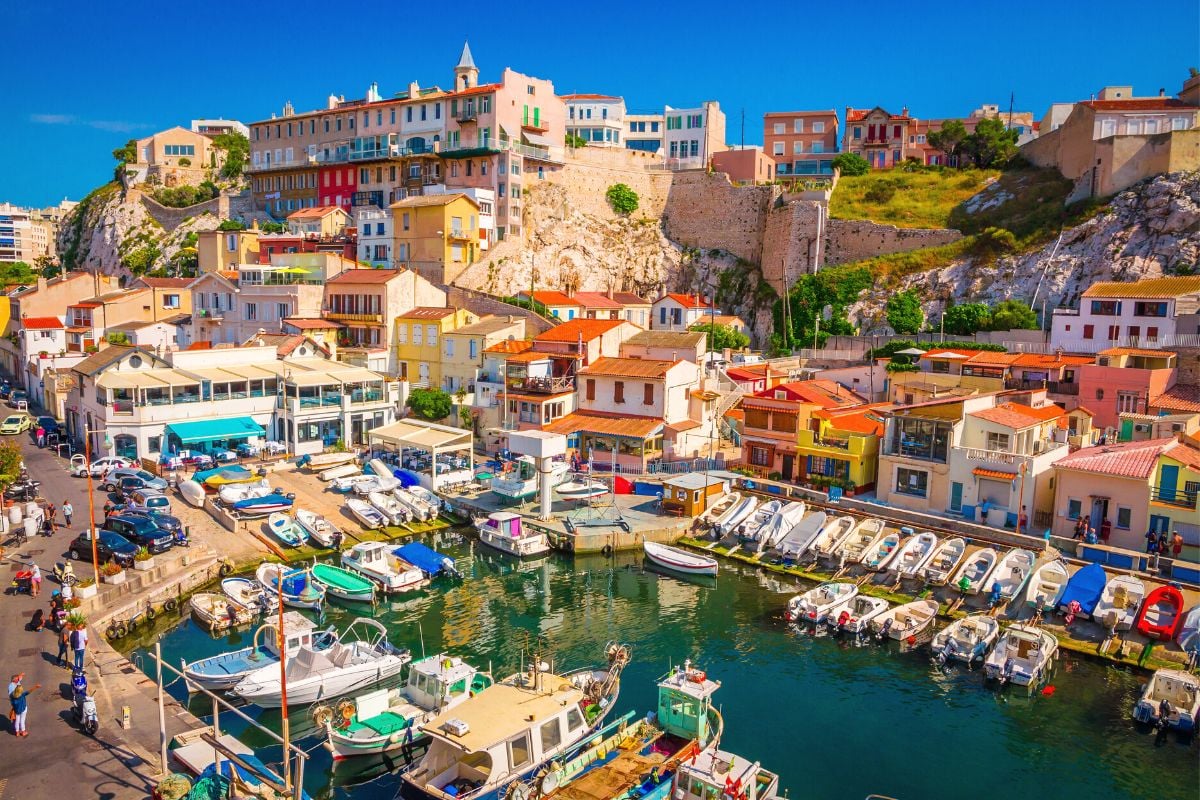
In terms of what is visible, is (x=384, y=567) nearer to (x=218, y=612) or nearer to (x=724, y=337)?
(x=218, y=612)

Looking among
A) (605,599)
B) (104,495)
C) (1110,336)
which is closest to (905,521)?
(605,599)

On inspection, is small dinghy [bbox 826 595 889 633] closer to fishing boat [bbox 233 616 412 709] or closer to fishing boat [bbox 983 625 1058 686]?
fishing boat [bbox 983 625 1058 686]

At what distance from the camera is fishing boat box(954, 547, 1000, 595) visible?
1123 inches

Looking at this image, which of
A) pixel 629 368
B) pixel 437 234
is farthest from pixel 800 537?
pixel 437 234

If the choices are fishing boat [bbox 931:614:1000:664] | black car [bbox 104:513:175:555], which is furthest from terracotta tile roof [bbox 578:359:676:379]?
black car [bbox 104:513:175:555]

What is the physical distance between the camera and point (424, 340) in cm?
5153

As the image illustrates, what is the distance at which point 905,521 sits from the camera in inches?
1319

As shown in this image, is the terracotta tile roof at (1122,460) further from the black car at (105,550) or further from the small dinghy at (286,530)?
the black car at (105,550)

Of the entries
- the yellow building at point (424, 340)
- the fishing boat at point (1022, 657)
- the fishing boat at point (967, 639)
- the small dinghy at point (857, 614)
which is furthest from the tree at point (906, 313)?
the fishing boat at point (1022, 657)

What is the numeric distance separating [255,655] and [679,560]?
14982 millimetres

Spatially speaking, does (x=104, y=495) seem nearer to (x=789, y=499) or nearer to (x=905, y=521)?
(x=789, y=499)

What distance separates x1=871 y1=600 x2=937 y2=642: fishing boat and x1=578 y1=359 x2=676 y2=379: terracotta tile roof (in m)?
18.0

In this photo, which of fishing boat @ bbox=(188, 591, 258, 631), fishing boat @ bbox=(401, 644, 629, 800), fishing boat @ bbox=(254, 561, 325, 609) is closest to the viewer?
fishing boat @ bbox=(401, 644, 629, 800)

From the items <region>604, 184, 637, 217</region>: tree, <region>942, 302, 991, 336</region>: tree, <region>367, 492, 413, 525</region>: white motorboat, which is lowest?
<region>367, 492, 413, 525</region>: white motorboat
